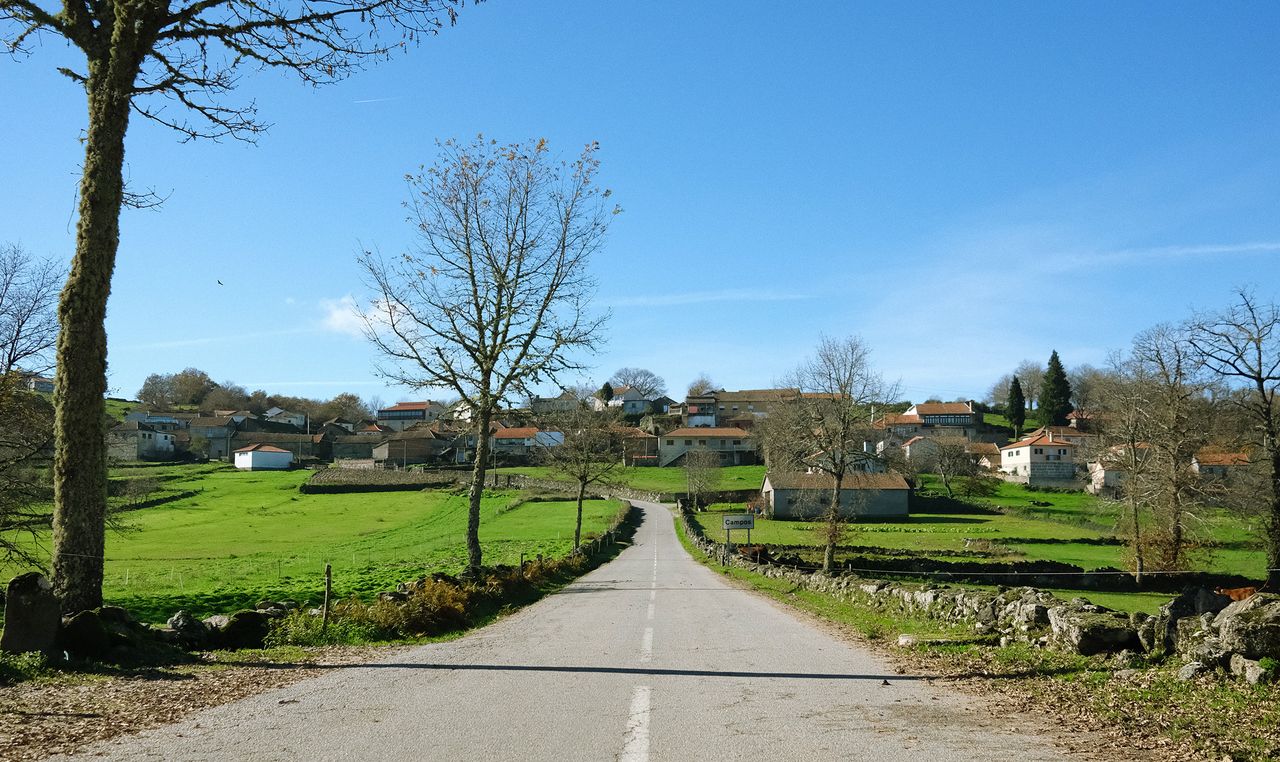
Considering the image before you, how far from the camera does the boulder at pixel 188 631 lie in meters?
10.8

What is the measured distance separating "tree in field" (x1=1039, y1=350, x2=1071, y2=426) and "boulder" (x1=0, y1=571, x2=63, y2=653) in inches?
5710

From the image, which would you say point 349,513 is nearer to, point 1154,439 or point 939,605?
point 1154,439

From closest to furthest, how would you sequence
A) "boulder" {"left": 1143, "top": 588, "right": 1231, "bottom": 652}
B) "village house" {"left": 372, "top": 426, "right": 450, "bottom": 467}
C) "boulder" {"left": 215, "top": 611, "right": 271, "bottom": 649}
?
"boulder" {"left": 1143, "top": 588, "right": 1231, "bottom": 652}, "boulder" {"left": 215, "top": 611, "right": 271, "bottom": 649}, "village house" {"left": 372, "top": 426, "right": 450, "bottom": 467}

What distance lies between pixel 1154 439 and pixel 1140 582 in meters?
7.39

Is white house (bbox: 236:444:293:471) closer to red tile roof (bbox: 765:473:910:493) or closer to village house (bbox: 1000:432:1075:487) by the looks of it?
red tile roof (bbox: 765:473:910:493)

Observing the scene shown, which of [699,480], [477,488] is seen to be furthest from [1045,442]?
[477,488]

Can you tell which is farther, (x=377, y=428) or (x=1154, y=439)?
(x=377, y=428)

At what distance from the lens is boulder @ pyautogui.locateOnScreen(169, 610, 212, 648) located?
10.8 metres

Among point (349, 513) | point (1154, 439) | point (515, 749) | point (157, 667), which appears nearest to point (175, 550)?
point (349, 513)

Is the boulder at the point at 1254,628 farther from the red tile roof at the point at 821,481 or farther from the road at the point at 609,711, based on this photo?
the red tile roof at the point at 821,481

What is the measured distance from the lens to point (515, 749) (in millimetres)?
6004

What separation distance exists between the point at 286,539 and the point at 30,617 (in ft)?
170

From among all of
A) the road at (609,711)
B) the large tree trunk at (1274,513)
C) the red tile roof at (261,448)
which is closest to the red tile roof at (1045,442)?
the large tree trunk at (1274,513)

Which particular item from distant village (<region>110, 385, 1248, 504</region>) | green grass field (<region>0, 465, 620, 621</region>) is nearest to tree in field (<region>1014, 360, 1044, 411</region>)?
distant village (<region>110, 385, 1248, 504</region>)
